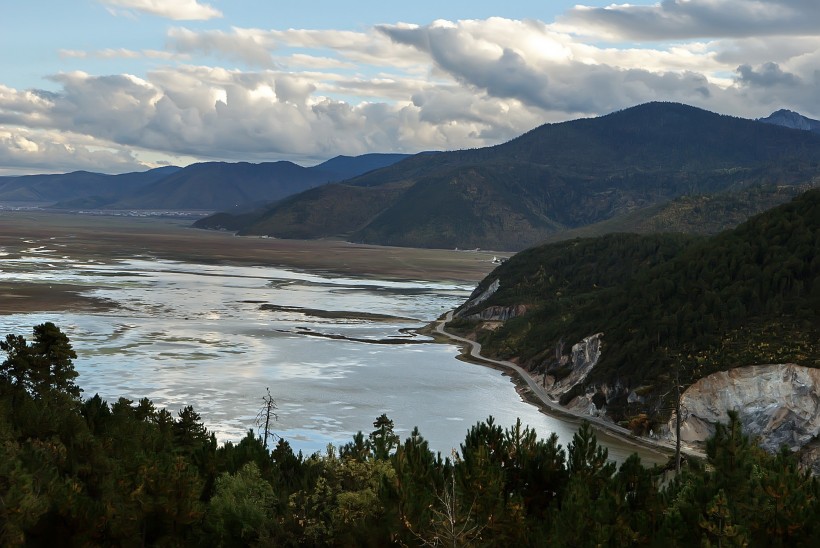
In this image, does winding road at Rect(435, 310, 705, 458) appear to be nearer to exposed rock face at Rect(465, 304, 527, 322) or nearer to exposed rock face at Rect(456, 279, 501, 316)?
exposed rock face at Rect(465, 304, 527, 322)

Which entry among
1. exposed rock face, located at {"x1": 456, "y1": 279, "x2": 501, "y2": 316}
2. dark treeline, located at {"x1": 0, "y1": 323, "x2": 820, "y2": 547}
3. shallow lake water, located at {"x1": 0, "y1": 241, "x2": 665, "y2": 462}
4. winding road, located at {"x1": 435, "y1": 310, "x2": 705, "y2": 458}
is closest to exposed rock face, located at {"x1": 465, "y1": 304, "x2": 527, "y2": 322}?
exposed rock face, located at {"x1": 456, "y1": 279, "x2": 501, "y2": 316}

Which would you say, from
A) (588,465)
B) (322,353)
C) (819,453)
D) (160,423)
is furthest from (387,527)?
(322,353)

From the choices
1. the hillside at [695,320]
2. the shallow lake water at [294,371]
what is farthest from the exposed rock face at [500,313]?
the hillside at [695,320]

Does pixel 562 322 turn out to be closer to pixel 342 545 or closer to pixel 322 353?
pixel 322 353

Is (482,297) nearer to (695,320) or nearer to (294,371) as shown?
(294,371)

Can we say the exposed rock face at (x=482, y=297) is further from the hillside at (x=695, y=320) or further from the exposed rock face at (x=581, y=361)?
the exposed rock face at (x=581, y=361)
